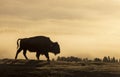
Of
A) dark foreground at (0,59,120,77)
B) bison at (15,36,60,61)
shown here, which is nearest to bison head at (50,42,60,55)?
bison at (15,36,60,61)

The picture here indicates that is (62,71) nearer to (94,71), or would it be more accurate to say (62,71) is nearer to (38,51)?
(94,71)

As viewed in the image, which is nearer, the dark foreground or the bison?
the dark foreground

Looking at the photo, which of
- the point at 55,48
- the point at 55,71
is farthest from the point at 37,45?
the point at 55,71

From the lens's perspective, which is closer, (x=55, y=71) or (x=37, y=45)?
(x=55, y=71)

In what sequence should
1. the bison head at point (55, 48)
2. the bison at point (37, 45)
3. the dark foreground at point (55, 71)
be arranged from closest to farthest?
the dark foreground at point (55, 71) < the bison at point (37, 45) < the bison head at point (55, 48)

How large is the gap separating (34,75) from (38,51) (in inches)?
705

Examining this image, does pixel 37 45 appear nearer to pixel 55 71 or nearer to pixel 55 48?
pixel 55 48

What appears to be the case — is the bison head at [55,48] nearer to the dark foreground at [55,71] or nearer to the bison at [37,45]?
the bison at [37,45]

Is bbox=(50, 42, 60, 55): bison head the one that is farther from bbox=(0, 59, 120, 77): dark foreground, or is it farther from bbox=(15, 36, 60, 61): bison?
bbox=(0, 59, 120, 77): dark foreground

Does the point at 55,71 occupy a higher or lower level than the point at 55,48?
lower

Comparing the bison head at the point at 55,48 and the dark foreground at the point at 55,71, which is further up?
the bison head at the point at 55,48

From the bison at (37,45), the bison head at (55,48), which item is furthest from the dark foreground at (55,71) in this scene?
the bison head at (55,48)

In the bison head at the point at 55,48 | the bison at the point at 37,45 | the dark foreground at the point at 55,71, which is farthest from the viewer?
the bison head at the point at 55,48

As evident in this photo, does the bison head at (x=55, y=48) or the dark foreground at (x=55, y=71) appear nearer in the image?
the dark foreground at (x=55, y=71)
